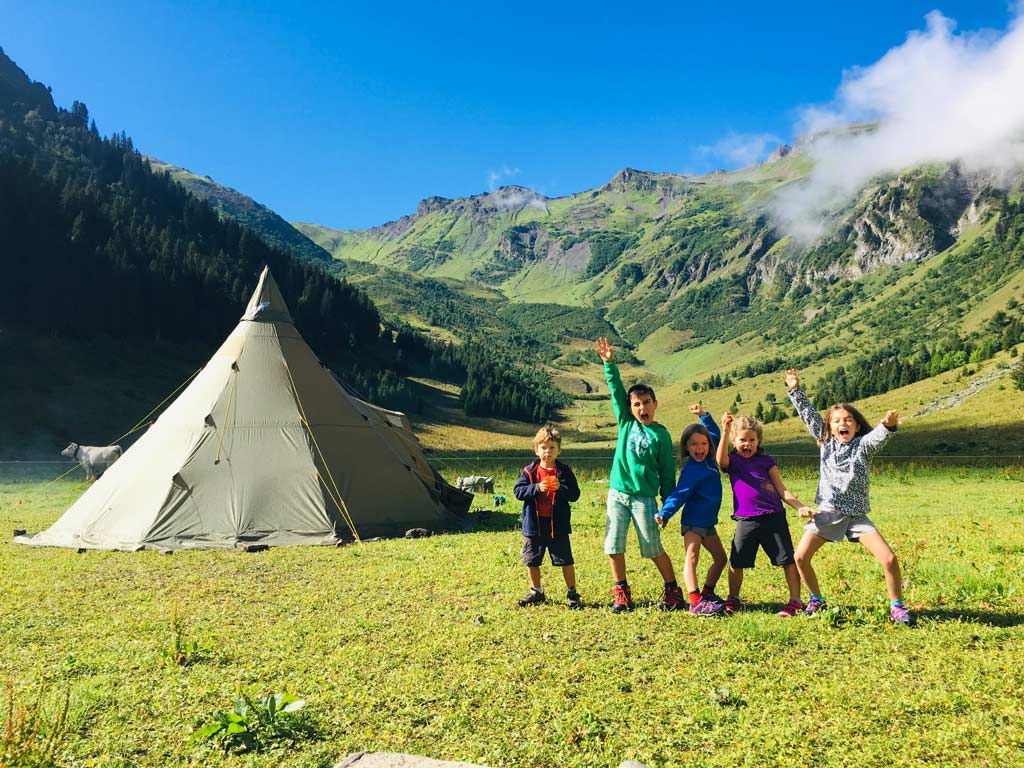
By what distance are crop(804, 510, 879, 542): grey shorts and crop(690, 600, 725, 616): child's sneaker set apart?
5.11 ft

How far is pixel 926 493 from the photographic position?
24078 millimetres

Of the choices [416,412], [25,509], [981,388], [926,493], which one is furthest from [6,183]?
[981,388]

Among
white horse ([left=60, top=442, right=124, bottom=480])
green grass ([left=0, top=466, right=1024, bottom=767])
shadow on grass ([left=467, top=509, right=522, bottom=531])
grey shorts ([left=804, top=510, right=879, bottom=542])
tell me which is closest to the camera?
green grass ([left=0, top=466, right=1024, bottom=767])

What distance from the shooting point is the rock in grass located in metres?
4.38

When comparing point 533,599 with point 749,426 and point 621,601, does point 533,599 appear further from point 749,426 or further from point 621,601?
point 749,426

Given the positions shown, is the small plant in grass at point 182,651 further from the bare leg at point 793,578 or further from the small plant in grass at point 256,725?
the bare leg at point 793,578

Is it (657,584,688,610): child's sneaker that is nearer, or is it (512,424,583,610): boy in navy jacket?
(657,584,688,610): child's sneaker

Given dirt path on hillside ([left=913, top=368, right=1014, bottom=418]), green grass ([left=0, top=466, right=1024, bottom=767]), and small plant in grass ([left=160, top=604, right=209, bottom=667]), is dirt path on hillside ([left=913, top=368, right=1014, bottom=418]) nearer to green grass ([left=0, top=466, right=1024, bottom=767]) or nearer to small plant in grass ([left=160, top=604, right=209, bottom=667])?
green grass ([left=0, top=466, right=1024, bottom=767])

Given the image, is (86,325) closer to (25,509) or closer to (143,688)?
(25,509)

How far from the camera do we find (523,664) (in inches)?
269

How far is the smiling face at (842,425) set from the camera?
8.15m

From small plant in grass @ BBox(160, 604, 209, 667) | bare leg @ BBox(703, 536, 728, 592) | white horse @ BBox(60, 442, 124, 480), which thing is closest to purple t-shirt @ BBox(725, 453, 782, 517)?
bare leg @ BBox(703, 536, 728, 592)

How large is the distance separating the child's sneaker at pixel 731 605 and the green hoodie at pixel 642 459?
164 centimetres

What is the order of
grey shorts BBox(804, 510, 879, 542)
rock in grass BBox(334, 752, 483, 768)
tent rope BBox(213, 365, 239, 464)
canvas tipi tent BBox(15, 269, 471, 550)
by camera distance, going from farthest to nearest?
tent rope BBox(213, 365, 239, 464), canvas tipi tent BBox(15, 269, 471, 550), grey shorts BBox(804, 510, 879, 542), rock in grass BBox(334, 752, 483, 768)
